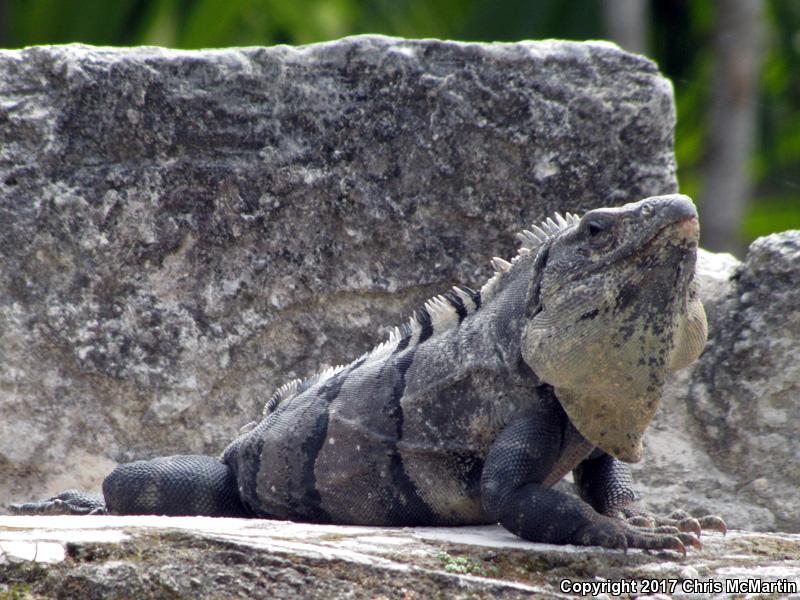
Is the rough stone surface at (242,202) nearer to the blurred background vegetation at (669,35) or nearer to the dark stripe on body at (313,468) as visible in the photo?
the dark stripe on body at (313,468)

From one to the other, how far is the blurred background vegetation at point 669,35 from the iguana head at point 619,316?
31.2 feet

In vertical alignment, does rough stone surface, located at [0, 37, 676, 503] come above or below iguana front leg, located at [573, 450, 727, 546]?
above

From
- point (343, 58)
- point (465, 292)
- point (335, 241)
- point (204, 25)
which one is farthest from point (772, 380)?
point (204, 25)

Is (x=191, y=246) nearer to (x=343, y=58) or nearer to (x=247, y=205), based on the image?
(x=247, y=205)

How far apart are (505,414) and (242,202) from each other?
1.98 metres

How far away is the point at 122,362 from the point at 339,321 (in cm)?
108

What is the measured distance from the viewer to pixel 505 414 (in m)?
4.99

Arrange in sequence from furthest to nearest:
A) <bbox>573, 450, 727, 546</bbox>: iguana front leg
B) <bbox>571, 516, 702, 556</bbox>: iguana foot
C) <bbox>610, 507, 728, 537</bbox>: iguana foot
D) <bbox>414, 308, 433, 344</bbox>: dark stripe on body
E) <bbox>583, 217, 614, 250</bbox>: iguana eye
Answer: <bbox>414, 308, 433, 344</bbox>: dark stripe on body → <bbox>573, 450, 727, 546</bbox>: iguana front leg → <bbox>610, 507, 728, 537</bbox>: iguana foot → <bbox>583, 217, 614, 250</bbox>: iguana eye → <bbox>571, 516, 702, 556</bbox>: iguana foot

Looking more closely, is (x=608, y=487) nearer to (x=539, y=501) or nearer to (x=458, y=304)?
(x=539, y=501)

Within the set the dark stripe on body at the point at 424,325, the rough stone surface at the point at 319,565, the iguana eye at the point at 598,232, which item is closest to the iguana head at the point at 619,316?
the iguana eye at the point at 598,232

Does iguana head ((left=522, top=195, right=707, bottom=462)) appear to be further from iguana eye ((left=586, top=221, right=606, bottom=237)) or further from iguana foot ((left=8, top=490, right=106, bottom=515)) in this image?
iguana foot ((left=8, top=490, right=106, bottom=515))

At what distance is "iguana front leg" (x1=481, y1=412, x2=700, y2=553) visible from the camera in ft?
15.0

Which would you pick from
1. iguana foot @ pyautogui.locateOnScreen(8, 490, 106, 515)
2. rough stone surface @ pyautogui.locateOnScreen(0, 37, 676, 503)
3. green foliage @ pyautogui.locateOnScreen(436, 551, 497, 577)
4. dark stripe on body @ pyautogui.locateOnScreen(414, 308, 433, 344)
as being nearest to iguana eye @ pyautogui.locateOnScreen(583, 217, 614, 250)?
dark stripe on body @ pyautogui.locateOnScreen(414, 308, 433, 344)

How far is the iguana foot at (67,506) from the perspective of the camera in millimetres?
5621
